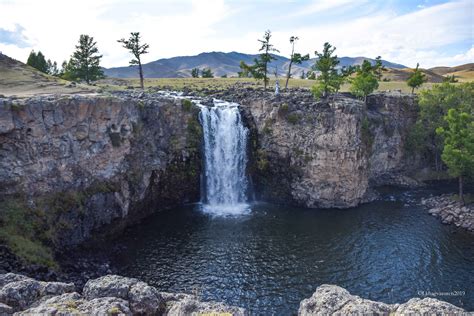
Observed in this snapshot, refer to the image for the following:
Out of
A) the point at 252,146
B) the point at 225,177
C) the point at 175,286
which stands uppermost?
the point at 252,146

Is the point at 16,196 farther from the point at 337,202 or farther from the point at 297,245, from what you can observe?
the point at 337,202

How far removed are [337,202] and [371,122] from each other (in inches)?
633

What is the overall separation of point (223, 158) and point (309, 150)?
39.0 ft

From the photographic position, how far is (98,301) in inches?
623

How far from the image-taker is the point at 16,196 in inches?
1271

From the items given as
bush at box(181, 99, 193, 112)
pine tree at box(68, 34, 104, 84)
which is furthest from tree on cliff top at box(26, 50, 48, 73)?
bush at box(181, 99, 193, 112)

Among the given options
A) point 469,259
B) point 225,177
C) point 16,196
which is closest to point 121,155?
point 16,196

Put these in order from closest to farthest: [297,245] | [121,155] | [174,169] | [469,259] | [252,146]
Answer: [469,259]
[297,245]
[121,155]
[174,169]
[252,146]

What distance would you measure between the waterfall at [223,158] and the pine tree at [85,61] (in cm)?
3069

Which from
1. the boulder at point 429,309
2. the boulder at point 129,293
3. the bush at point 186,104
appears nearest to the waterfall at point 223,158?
the bush at point 186,104

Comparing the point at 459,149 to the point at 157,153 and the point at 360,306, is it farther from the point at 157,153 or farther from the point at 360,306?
the point at 360,306

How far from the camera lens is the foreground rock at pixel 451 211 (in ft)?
142

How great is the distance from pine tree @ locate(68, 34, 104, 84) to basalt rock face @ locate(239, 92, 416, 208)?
3231 centimetres

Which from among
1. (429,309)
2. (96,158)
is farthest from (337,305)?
(96,158)
